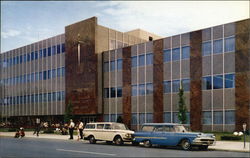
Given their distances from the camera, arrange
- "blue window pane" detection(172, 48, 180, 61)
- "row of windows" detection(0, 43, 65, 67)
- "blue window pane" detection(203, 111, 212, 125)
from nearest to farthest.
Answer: "blue window pane" detection(203, 111, 212, 125), "blue window pane" detection(172, 48, 180, 61), "row of windows" detection(0, 43, 65, 67)

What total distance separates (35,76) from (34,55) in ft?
12.6

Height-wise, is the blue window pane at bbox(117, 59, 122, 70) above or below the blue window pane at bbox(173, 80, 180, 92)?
above

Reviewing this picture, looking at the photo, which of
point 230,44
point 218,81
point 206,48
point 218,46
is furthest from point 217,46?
point 218,81

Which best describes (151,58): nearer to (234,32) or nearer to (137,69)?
(137,69)

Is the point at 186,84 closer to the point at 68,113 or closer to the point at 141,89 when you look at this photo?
the point at 141,89

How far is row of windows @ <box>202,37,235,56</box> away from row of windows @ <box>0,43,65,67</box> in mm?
25297

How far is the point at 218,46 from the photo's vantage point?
3666 centimetres

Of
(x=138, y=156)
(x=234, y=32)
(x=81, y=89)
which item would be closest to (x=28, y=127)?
(x=81, y=89)

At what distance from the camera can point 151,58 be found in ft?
142

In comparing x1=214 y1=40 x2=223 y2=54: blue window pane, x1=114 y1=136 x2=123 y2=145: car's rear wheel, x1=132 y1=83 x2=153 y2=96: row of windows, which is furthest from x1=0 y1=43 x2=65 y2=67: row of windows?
x1=114 y1=136 x2=123 y2=145: car's rear wheel

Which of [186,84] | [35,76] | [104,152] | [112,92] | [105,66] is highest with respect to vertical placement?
[105,66]

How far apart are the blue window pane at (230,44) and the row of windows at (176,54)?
4.86 meters

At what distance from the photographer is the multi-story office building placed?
3550 cm

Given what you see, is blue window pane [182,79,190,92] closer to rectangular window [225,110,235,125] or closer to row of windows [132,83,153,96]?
row of windows [132,83,153,96]
